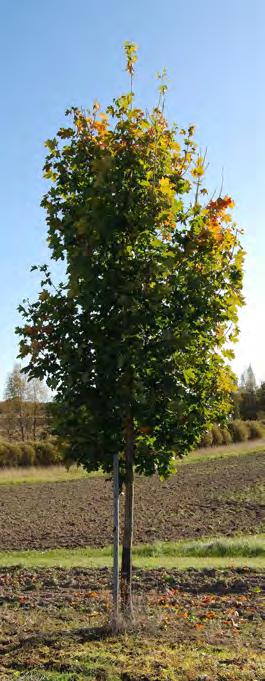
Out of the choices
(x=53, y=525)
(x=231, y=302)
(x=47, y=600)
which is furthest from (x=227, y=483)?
(x=231, y=302)

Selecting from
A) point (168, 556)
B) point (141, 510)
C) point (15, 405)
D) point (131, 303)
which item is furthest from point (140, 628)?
point (15, 405)

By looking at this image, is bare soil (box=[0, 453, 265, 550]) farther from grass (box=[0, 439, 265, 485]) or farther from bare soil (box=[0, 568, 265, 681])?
bare soil (box=[0, 568, 265, 681])

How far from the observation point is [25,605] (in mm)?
8938

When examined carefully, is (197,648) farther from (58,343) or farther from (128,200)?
(128,200)

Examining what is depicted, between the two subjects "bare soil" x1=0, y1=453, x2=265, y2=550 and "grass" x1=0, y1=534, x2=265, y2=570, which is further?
"bare soil" x1=0, y1=453, x2=265, y2=550

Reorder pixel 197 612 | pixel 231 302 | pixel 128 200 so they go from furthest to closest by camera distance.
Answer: pixel 197 612, pixel 231 302, pixel 128 200

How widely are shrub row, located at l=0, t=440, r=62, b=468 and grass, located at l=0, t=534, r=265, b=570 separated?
80.8ft

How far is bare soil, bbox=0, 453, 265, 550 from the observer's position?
18969 millimetres

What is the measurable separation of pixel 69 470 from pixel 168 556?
45.3 feet

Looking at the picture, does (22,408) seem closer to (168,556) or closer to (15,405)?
(15,405)

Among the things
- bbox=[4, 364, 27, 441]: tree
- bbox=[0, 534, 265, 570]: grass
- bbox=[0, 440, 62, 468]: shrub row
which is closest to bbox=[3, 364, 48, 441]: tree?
bbox=[4, 364, 27, 441]: tree

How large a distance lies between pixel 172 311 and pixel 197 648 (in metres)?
3.46

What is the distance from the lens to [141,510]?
23.3 m

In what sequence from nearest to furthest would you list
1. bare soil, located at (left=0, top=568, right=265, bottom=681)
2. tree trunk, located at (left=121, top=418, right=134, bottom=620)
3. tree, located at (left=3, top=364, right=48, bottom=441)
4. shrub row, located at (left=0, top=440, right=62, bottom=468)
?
bare soil, located at (left=0, top=568, right=265, bottom=681), tree trunk, located at (left=121, top=418, right=134, bottom=620), shrub row, located at (left=0, top=440, right=62, bottom=468), tree, located at (left=3, top=364, right=48, bottom=441)
